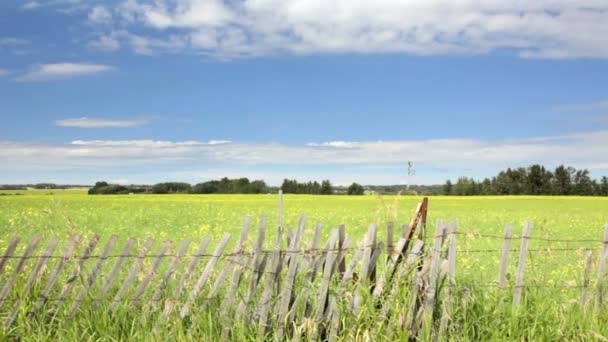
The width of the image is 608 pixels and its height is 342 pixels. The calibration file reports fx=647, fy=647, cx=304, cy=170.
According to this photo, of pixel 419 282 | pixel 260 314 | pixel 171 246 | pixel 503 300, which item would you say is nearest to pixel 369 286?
pixel 419 282

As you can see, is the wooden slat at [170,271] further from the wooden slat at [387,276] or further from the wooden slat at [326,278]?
the wooden slat at [387,276]

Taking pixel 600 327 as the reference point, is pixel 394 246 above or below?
above

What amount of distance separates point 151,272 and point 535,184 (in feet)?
292

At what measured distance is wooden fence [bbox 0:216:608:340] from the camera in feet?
21.5

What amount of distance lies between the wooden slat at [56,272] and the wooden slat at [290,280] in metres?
2.34

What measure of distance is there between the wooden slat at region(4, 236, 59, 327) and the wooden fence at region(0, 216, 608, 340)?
11mm

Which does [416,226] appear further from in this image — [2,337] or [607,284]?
[2,337]

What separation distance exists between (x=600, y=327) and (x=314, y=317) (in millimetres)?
3152

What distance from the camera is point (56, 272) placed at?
23.2 feet

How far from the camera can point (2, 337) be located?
6891 millimetres

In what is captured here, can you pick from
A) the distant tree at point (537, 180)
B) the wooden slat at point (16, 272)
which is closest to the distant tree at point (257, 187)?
the distant tree at point (537, 180)

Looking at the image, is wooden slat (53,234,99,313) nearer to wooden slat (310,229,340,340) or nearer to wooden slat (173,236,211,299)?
wooden slat (173,236,211,299)

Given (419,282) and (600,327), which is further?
(600,327)

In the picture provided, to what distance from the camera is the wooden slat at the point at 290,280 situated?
21.8ft
